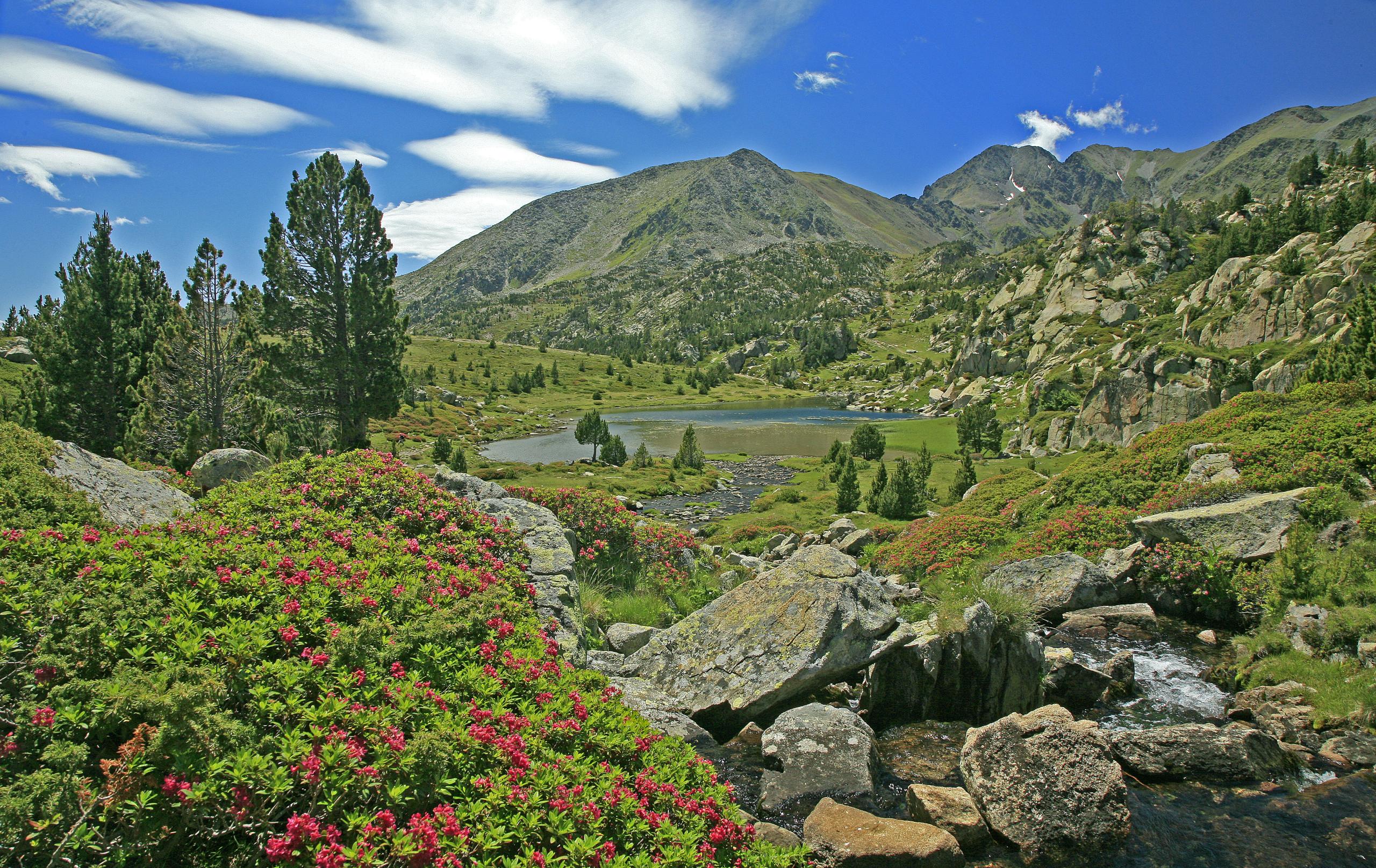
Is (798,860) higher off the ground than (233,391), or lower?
lower

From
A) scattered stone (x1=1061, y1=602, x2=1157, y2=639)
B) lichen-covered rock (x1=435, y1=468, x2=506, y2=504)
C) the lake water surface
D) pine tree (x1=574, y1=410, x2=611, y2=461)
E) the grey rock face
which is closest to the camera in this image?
the grey rock face

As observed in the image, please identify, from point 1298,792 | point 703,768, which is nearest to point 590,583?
point 703,768

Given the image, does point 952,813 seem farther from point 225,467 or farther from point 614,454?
point 614,454

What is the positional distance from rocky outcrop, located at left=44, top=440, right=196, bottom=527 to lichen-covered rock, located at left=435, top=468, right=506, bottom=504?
5327 mm

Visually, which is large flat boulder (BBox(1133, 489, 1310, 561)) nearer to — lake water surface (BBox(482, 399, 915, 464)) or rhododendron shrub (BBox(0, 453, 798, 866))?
rhododendron shrub (BBox(0, 453, 798, 866))

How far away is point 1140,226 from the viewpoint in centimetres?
12100

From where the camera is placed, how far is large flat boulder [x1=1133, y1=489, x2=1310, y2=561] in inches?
633

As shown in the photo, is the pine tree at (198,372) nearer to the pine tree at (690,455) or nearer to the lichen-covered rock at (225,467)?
the lichen-covered rock at (225,467)

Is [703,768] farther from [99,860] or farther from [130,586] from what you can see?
[130,586]

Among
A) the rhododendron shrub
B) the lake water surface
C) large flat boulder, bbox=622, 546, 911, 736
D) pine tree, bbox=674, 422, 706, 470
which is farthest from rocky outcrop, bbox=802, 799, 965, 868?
the lake water surface

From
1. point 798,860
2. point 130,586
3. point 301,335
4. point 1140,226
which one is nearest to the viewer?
point 130,586

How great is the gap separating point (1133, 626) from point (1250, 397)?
15.6 metres

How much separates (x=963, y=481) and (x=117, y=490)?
3970cm

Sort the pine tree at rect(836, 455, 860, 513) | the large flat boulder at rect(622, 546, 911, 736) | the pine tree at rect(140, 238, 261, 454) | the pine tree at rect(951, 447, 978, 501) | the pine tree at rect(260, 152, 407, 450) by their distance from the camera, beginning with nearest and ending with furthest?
the large flat boulder at rect(622, 546, 911, 736), the pine tree at rect(140, 238, 261, 454), the pine tree at rect(260, 152, 407, 450), the pine tree at rect(951, 447, 978, 501), the pine tree at rect(836, 455, 860, 513)
